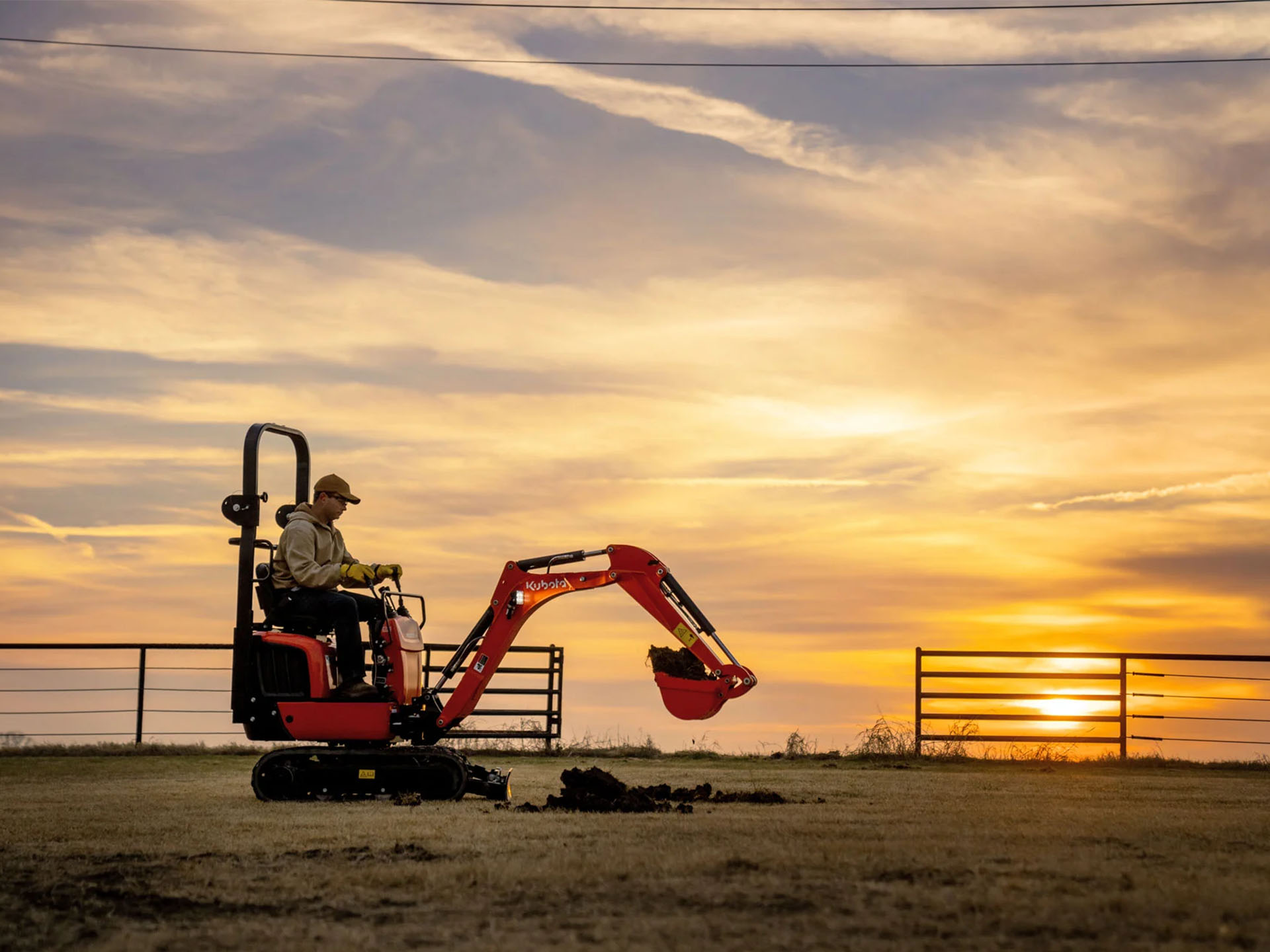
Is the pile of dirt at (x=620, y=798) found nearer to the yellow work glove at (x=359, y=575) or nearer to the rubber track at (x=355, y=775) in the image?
the rubber track at (x=355, y=775)

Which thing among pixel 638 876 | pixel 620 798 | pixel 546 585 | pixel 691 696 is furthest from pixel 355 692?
pixel 638 876

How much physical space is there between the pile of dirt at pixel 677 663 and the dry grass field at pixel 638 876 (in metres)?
1.44

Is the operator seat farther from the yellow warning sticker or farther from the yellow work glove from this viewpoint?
the yellow warning sticker

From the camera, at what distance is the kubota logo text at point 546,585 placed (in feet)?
44.4

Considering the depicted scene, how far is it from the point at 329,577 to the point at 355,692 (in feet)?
3.57

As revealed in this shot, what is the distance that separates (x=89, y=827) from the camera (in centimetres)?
1051

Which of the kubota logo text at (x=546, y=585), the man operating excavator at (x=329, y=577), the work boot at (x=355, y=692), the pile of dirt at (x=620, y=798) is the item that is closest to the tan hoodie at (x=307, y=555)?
the man operating excavator at (x=329, y=577)

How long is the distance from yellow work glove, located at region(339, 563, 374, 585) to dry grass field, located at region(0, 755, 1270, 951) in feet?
6.36

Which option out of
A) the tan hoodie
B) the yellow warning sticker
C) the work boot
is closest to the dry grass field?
the work boot

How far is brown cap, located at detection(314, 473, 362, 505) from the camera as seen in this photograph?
12547 millimetres

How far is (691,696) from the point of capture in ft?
42.4

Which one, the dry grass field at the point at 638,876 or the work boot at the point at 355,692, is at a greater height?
the work boot at the point at 355,692

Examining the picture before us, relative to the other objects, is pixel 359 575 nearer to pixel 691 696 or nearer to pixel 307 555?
pixel 307 555

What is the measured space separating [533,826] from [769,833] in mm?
1725
